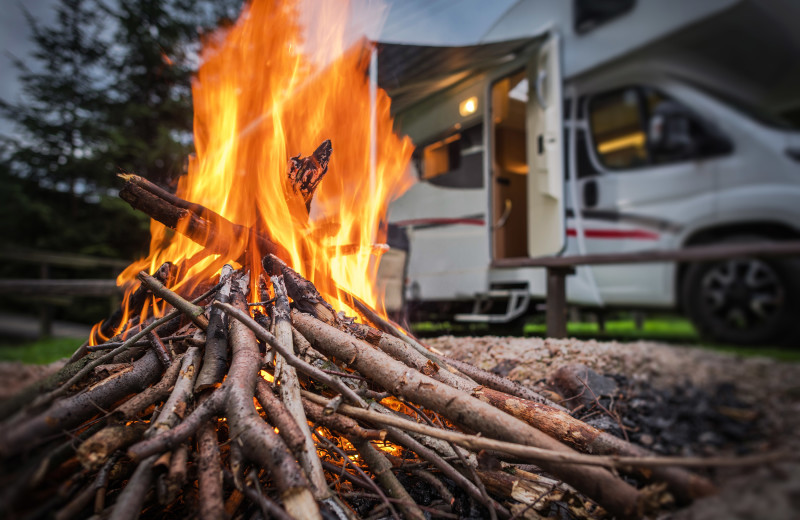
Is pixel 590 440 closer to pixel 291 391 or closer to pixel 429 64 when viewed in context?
pixel 291 391

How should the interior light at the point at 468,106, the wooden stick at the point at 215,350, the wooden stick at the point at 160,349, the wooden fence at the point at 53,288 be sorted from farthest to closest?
the interior light at the point at 468,106 → the wooden fence at the point at 53,288 → the wooden stick at the point at 160,349 → the wooden stick at the point at 215,350

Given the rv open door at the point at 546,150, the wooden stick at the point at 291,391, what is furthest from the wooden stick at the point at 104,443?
the rv open door at the point at 546,150

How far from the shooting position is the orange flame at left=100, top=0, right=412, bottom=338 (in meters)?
2.67

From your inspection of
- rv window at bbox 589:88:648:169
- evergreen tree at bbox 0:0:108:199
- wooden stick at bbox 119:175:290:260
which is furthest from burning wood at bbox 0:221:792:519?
evergreen tree at bbox 0:0:108:199

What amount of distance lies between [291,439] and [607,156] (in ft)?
11.9

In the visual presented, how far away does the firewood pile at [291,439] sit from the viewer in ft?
3.93

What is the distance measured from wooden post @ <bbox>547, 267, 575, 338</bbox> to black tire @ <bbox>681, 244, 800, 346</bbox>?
7.49ft

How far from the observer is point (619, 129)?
3.41 metres

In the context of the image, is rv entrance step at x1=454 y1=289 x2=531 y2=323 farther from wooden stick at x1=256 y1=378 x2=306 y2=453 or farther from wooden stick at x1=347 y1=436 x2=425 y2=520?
wooden stick at x1=256 y1=378 x2=306 y2=453

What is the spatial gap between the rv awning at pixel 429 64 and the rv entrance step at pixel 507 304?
256cm

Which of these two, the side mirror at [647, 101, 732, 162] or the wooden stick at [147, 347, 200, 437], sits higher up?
the side mirror at [647, 101, 732, 162]

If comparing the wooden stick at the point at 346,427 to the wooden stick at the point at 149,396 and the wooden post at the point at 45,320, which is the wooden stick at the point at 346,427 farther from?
the wooden post at the point at 45,320

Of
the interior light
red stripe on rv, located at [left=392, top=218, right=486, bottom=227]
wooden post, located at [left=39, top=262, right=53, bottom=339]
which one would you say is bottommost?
wooden post, located at [left=39, top=262, right=53, bottom=339]

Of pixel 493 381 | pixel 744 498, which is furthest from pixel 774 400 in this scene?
pixel 493 381
